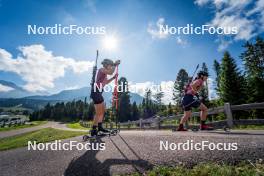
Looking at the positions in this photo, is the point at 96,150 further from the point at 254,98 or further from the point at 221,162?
the point at 254,98

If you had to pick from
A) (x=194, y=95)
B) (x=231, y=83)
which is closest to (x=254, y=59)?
(x=231, y=83)

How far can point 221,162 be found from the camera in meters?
3.31

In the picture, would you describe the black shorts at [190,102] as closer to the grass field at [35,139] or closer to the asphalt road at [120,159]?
the asphalt road at [120,159]

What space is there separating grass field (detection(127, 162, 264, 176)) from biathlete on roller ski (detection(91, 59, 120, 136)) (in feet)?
12.2

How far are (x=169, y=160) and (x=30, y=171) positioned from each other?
2724 millimetres

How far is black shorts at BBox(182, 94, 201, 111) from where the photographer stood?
7.71m

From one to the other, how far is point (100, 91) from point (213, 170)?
175 inches

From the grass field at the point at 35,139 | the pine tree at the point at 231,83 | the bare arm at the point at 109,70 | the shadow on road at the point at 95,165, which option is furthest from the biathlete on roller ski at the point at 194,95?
the pine tree at the point at 231,83

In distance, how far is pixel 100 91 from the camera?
21.7ft

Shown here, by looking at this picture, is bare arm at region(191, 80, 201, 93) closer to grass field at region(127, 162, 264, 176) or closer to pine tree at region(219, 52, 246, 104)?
grass field at region(127, 162, 264, 176)

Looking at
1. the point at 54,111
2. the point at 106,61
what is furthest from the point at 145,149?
the point at 54,111

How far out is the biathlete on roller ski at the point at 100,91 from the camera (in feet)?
21.5

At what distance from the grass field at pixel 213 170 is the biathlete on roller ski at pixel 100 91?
371cm

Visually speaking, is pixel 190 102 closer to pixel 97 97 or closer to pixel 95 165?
pixel 97 97
